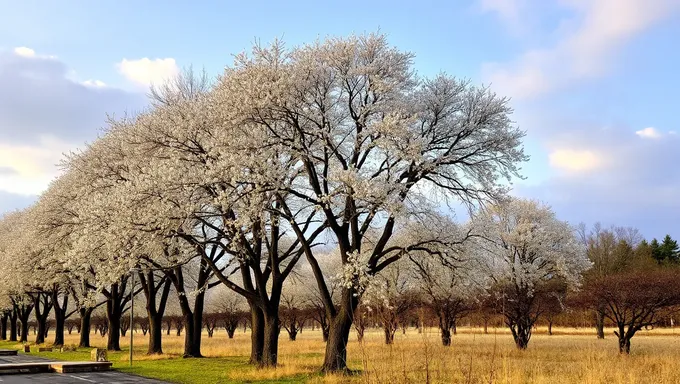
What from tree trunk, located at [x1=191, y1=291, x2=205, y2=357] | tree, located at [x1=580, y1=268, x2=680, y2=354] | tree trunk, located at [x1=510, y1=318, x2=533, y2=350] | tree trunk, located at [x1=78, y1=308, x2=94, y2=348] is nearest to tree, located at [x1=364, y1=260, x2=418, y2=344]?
tree trunk, located at [x1=510, y1=318, x2=533, y2=350]

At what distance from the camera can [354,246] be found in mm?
22766

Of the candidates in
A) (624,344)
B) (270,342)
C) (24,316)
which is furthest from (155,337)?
(24,316)

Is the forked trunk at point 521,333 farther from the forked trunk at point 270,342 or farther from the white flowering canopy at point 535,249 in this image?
the forked trunk at point 270,342

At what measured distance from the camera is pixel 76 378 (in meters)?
21.8

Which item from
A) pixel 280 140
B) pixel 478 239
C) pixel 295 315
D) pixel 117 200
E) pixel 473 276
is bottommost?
pixel 295 315

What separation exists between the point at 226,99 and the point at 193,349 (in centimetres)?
1727

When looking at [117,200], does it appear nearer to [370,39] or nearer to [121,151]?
[121,151]

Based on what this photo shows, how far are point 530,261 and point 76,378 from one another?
30.4 meters

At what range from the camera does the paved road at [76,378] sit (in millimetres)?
20406

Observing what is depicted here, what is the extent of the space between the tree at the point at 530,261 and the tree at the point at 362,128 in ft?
40.8

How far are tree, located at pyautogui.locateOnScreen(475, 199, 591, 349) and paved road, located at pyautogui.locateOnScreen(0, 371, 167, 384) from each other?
20.5m

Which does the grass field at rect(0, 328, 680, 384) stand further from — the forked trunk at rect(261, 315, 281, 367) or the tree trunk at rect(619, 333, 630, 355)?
the tree trunk at rect(619, 333, 630, 355)

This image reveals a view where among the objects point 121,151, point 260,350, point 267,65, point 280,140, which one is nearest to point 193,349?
point 260,350

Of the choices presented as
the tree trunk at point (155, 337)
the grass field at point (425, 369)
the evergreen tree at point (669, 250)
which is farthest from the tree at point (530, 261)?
the evergreen tree at point (669, 250)
